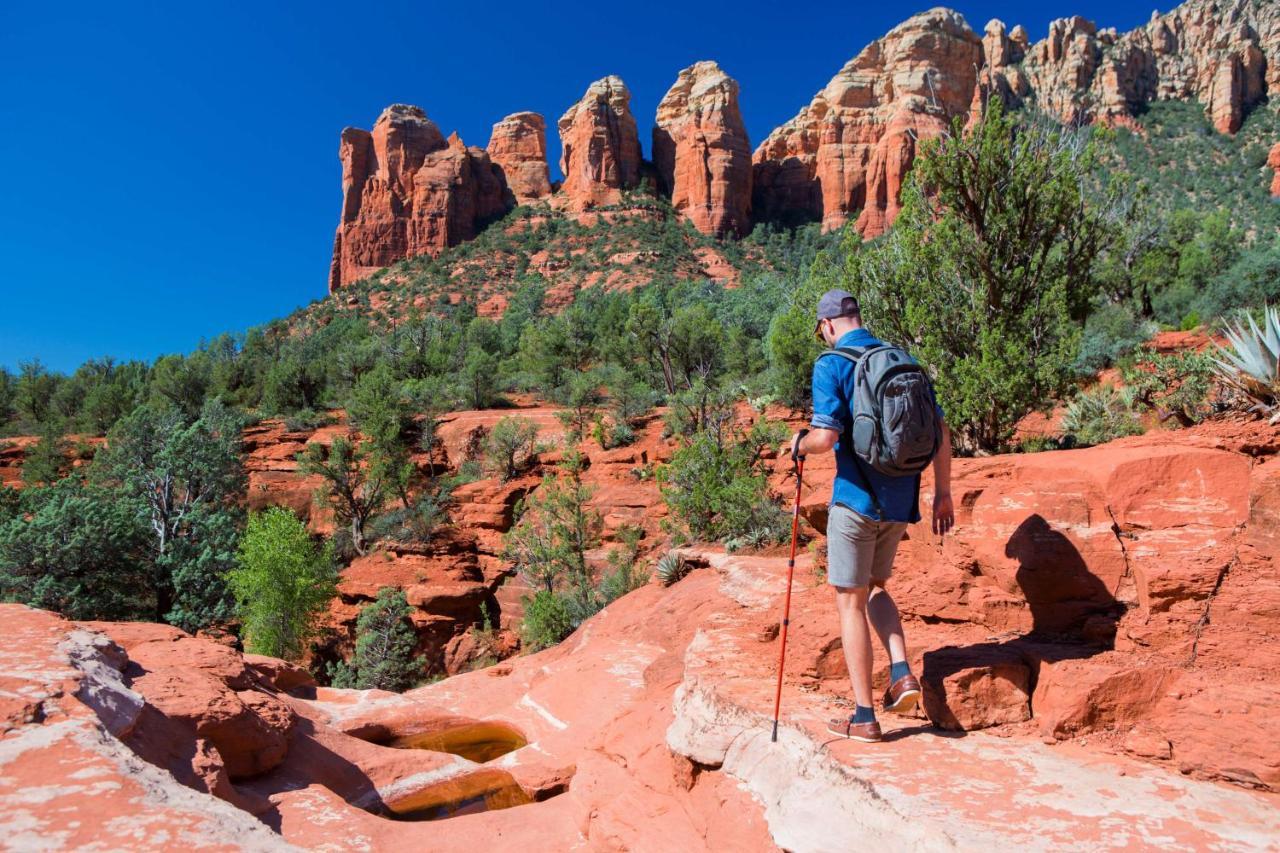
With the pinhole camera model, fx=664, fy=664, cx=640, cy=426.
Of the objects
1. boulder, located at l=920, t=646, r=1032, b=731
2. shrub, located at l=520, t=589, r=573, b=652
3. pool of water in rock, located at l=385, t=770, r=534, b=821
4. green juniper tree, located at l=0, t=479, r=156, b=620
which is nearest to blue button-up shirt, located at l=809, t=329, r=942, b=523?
boulder, located at l=920, t=646, r=1032, b=731

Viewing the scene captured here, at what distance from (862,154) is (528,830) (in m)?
77.8

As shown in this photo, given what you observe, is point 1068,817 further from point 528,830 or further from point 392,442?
point 392,442

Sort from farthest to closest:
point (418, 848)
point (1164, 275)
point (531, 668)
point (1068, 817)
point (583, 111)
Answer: point (583, 111)
point (1164, 275)
point (531, 668)
point (418, 848)
point (1068, 817)

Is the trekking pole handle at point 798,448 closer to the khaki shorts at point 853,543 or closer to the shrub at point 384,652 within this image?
the khaki shorts at point 853,543

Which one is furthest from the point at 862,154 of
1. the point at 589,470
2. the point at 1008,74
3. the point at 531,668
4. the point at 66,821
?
the point at 66,821

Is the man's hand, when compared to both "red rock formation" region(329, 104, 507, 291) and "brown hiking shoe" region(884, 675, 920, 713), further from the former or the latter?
"red rock formation" region(329, 104, 507, 291)

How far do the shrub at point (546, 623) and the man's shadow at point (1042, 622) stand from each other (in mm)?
9671

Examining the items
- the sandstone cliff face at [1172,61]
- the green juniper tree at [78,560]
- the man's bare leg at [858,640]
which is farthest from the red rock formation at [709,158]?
the man's bare leg at [858,640]

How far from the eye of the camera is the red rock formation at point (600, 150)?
70.8 meters

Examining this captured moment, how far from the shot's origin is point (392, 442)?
2236 centimetres

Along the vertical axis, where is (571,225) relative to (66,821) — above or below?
above

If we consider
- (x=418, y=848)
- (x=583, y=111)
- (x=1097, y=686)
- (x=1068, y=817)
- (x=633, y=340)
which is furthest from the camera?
(x=583, y=111)

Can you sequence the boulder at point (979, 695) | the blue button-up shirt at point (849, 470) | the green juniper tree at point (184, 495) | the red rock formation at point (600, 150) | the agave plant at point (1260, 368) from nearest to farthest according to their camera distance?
the blue button-up shirt at point (849, 470) → the boulder at point (979, 695) → the agave plant at point (1260, 368) → the green juniper tree at point (184, 495) → the red rock formation at point (600, 150)

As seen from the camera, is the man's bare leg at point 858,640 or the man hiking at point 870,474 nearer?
the man hiking at point 870,474
